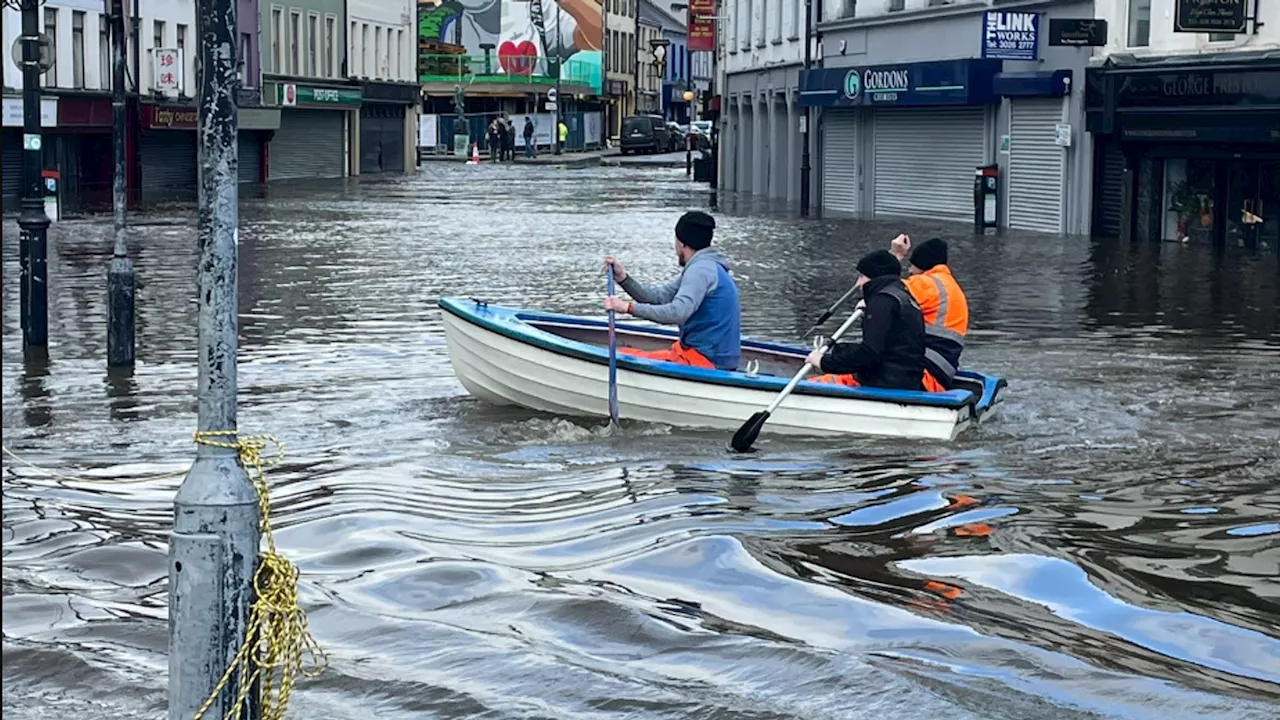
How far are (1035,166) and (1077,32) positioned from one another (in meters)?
4.13

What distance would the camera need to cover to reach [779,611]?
8352 mm

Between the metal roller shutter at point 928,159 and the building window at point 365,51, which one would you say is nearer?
the metal roller shutter at point 928,159

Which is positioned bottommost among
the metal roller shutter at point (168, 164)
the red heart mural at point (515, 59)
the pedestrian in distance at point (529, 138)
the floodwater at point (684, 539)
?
the floodwater at point (684, 539)

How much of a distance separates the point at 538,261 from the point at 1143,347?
466 inches

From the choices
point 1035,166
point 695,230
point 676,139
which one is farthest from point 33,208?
point 676,139

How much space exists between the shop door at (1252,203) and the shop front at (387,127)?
1690 inches

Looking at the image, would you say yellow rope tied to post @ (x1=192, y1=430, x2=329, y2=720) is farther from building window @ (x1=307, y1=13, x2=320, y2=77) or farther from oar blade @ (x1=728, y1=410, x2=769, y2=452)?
building window @ (x1=307, y1=13, x2=320, y2=77)

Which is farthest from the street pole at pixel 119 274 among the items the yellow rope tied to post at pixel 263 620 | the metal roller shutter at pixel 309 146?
the metal roller shutter at pixel 309 146

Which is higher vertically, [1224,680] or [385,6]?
[385,6]

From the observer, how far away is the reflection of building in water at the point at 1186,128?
28.4 meters

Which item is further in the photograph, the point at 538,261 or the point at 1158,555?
the point at 538,261

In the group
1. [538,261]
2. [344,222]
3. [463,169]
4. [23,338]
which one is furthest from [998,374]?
[463,169]

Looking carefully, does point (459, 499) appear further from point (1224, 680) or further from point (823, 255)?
point (823, 255)

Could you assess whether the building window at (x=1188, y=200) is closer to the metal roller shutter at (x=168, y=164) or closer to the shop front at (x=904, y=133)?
the shop front at (x=904, y=133)
